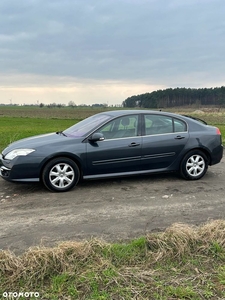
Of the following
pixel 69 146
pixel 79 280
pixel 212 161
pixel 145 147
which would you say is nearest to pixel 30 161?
pixel 69 146

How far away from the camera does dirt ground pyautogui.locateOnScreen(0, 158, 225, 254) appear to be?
11.9 feet

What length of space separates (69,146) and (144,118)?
5.51ft

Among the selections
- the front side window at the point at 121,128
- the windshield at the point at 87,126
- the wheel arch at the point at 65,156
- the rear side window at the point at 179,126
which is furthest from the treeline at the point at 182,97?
the wheel arch at the point at 65,156

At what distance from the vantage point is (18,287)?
250cm

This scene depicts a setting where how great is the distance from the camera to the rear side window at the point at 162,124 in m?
5.96

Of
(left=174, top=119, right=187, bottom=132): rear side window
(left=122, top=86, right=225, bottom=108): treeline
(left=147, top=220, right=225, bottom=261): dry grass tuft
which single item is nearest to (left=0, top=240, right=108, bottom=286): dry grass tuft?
(left=147, top=220, right=225, bottom=261): dry grass tuft

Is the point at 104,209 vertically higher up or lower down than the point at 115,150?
lower down

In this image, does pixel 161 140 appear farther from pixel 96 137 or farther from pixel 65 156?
pixel 65 156

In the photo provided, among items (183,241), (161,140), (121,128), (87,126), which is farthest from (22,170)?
(183,241)

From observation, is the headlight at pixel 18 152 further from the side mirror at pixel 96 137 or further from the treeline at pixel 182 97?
the treeline at pixel 182 97

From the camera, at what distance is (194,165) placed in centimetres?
617

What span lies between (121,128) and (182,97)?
86001 millimetres

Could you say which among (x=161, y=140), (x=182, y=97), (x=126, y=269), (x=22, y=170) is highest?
(x=182, y=97)

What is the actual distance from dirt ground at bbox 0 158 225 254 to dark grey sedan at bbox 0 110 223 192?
312mm
